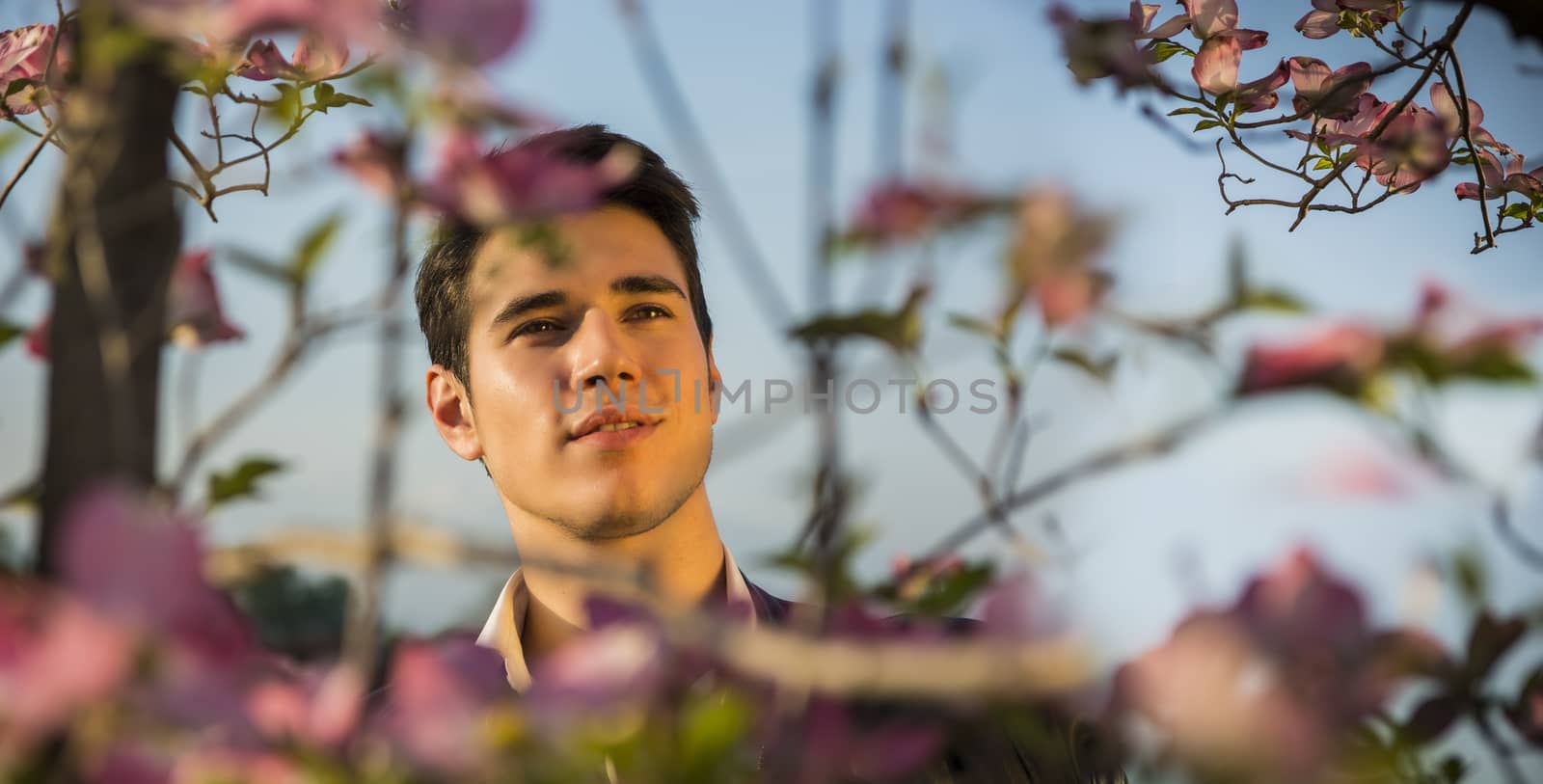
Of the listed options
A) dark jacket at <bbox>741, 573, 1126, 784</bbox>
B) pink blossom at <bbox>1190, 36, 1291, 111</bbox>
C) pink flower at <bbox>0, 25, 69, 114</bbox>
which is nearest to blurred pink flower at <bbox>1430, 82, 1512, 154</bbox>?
pink blossom at <bbox>1190, 36, 1291, 111</bbox>

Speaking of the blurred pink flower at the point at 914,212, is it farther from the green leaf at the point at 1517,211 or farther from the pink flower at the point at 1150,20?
the green leaf at the point at 1517,211

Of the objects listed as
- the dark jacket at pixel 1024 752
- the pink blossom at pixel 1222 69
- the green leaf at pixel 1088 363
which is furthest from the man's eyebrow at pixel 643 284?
the green leaf at pixel 1088 363

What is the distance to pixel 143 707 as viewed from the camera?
1.32ft

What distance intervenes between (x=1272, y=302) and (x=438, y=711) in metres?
0.35

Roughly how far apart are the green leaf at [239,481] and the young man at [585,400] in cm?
48

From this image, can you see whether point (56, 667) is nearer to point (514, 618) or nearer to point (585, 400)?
point (585, 400)

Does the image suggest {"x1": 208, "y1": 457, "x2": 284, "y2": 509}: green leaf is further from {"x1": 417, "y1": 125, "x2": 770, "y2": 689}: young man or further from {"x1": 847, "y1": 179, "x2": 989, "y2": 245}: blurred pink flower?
{"x1": 417, "y1": 125, "x2": 770, "y2": 689}: young man

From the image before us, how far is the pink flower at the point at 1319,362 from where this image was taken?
0.41 meters

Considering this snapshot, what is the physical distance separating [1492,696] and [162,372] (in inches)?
23.9

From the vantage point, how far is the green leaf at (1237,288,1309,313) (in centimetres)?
44

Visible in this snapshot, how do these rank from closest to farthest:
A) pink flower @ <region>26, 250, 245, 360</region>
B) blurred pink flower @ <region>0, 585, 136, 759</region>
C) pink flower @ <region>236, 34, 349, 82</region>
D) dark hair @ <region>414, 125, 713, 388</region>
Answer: blurred pink flower @ <region>0, 585, 136, 759</region>, pink flower @ <region>26, 250, 245, 360</region>, pink flower @ <region>236, 34, 349, 82</region>, dark hair @ <region>414, 125, 713, 388</region>

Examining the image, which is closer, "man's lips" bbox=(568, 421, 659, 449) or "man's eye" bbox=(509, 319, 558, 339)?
"man's lips" bbox=(568, 421, 659, 449)

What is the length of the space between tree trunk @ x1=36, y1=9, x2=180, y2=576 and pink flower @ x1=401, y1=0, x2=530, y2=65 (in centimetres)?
15

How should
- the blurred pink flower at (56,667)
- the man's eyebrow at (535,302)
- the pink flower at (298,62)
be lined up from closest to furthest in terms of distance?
the blurred pink flower at (56,667), the pink flower at (298,62), the man's eyebrow at (535,302)
